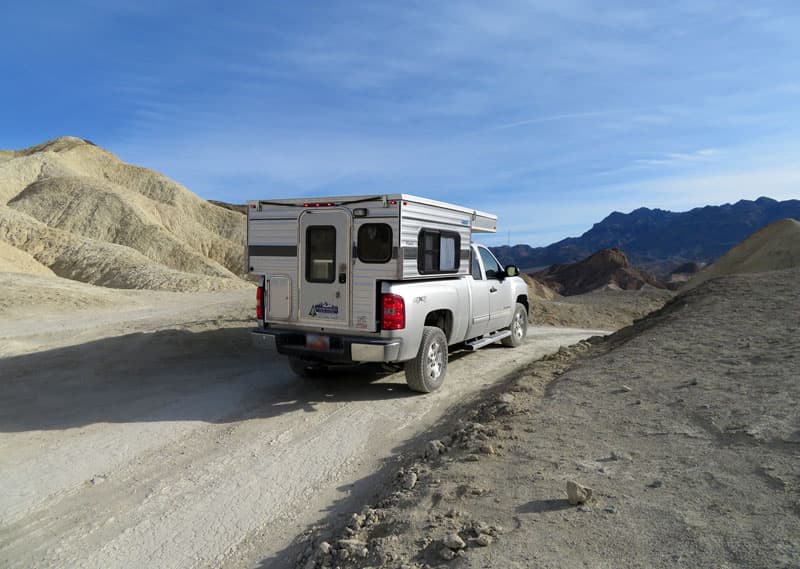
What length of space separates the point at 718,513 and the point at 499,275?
21.8 ft

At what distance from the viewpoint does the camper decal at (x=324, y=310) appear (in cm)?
696

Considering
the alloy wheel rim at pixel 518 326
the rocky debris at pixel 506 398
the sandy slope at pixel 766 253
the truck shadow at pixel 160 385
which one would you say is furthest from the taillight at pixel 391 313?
the sandy slope at pixel 766 253

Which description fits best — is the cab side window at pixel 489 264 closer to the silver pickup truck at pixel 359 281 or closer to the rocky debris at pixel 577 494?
the silver pickup truck at pixel 359 281

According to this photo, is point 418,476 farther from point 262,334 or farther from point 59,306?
point 59,306

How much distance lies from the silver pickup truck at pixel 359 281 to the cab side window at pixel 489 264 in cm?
137

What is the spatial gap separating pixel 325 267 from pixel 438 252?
1.56 m

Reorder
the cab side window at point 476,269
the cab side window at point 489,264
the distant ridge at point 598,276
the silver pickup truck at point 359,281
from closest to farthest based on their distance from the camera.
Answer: the silver pickup truck at point 359,281 < the cab side window at point 476,269 < the cab side window at point 489,264 < the distant ridge at point 598,276

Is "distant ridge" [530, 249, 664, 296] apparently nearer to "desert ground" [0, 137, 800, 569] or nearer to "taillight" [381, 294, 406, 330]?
"desert ground" [0, 137, 800, 569]

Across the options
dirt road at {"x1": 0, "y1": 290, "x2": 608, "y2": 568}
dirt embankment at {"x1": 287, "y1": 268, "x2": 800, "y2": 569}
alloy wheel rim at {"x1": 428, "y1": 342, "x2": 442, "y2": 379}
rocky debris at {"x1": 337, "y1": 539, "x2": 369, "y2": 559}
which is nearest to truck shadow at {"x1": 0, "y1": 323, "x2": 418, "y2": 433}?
dirt road at {"x1": 0, "y1": 290, "x2": 608, "y2": 568}

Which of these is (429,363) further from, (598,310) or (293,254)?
(598,310)

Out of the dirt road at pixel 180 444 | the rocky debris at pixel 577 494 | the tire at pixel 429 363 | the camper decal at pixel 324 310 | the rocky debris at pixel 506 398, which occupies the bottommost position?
the dirt road at pixel 180 444

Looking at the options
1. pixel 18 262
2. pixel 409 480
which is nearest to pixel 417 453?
pixel 409 480

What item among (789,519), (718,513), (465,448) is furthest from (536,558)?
(465,448)

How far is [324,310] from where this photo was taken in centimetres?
704
